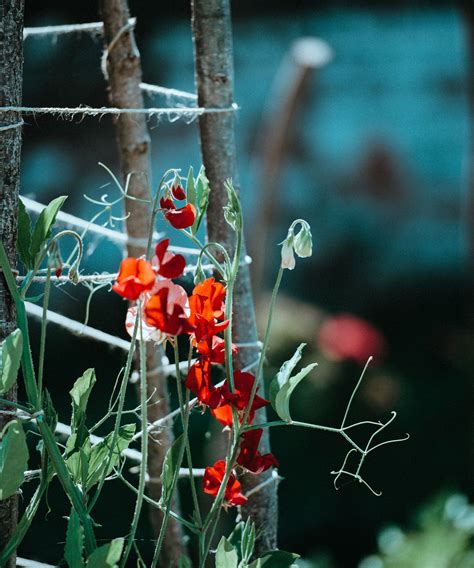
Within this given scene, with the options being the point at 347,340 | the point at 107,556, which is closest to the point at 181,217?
the point at 107,556

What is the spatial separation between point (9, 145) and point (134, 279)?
0.28 metres

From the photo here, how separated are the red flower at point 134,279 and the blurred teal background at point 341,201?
5.57ft

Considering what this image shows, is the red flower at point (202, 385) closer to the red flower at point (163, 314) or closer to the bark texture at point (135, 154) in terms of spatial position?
the red flower at point (163, 314)

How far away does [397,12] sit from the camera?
3504 millimetres

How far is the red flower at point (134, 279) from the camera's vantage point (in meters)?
0.78

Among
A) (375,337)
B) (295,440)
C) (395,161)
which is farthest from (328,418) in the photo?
(395,161)

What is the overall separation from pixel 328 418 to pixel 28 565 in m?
1.76

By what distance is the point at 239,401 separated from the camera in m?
0.90

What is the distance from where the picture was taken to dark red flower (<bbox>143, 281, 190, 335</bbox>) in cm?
81

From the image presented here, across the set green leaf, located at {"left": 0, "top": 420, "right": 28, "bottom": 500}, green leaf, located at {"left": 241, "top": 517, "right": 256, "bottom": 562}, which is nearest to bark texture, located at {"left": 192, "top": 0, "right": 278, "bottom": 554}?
green leaf, located at {"left": 241, "top": 517, "right": 256, "bottom": 562}

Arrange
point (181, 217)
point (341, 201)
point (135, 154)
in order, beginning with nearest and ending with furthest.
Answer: point (181, 217), point (135, 154), point (341, 201)

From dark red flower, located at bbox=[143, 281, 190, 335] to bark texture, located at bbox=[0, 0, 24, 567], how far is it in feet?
0.75

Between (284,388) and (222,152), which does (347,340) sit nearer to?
(222,152)

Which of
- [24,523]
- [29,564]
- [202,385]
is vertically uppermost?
[202,385]
